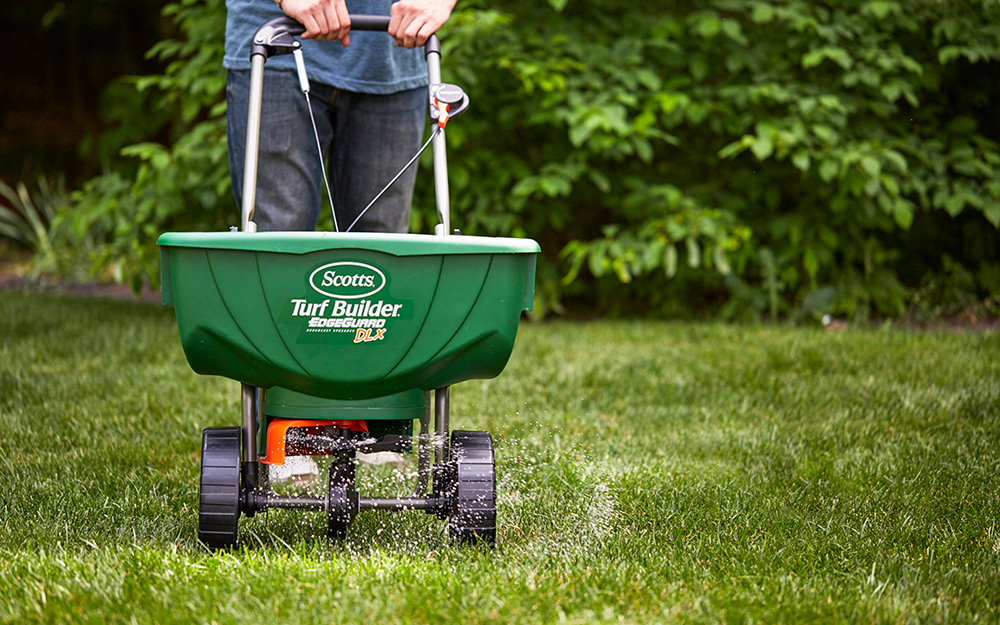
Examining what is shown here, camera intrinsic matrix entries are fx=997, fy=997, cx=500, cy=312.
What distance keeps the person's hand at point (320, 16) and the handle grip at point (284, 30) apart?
45 millimetres

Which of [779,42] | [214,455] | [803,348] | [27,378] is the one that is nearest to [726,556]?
[214,455]

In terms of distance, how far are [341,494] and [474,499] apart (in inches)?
9.8

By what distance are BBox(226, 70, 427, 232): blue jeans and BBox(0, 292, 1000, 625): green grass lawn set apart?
0.66 metres

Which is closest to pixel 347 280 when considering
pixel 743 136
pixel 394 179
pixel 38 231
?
pixel 394 179

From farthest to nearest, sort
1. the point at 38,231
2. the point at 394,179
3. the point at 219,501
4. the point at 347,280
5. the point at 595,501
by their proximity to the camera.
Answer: the point at 38,231
the point at 595,501
the point at 394,179
the point at 219,501
the point at 347,280

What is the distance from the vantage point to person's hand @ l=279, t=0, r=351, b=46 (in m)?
1.82

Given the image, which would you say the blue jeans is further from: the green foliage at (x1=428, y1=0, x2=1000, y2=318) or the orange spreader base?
the green foliage at (x1=428, y1=0, x2=1000, y2=318)

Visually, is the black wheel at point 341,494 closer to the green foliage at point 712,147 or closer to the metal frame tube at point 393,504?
the metal frame tube at point 393,504

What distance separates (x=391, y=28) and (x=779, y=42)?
355cm

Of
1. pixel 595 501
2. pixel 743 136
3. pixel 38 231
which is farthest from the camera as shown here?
pixel 38 231

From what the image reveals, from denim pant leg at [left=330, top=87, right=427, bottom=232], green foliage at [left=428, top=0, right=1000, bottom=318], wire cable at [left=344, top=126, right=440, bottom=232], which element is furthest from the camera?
green foliage at [left=428, top=0, right=1000, bottom=318]

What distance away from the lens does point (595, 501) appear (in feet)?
7.24

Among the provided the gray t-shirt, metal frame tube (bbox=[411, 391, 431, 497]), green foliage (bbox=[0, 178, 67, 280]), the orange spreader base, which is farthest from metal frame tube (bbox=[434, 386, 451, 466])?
green foliage (bbox=[0, 178, 67, 280])

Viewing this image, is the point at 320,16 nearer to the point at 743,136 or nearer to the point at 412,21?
the point at 412,21
